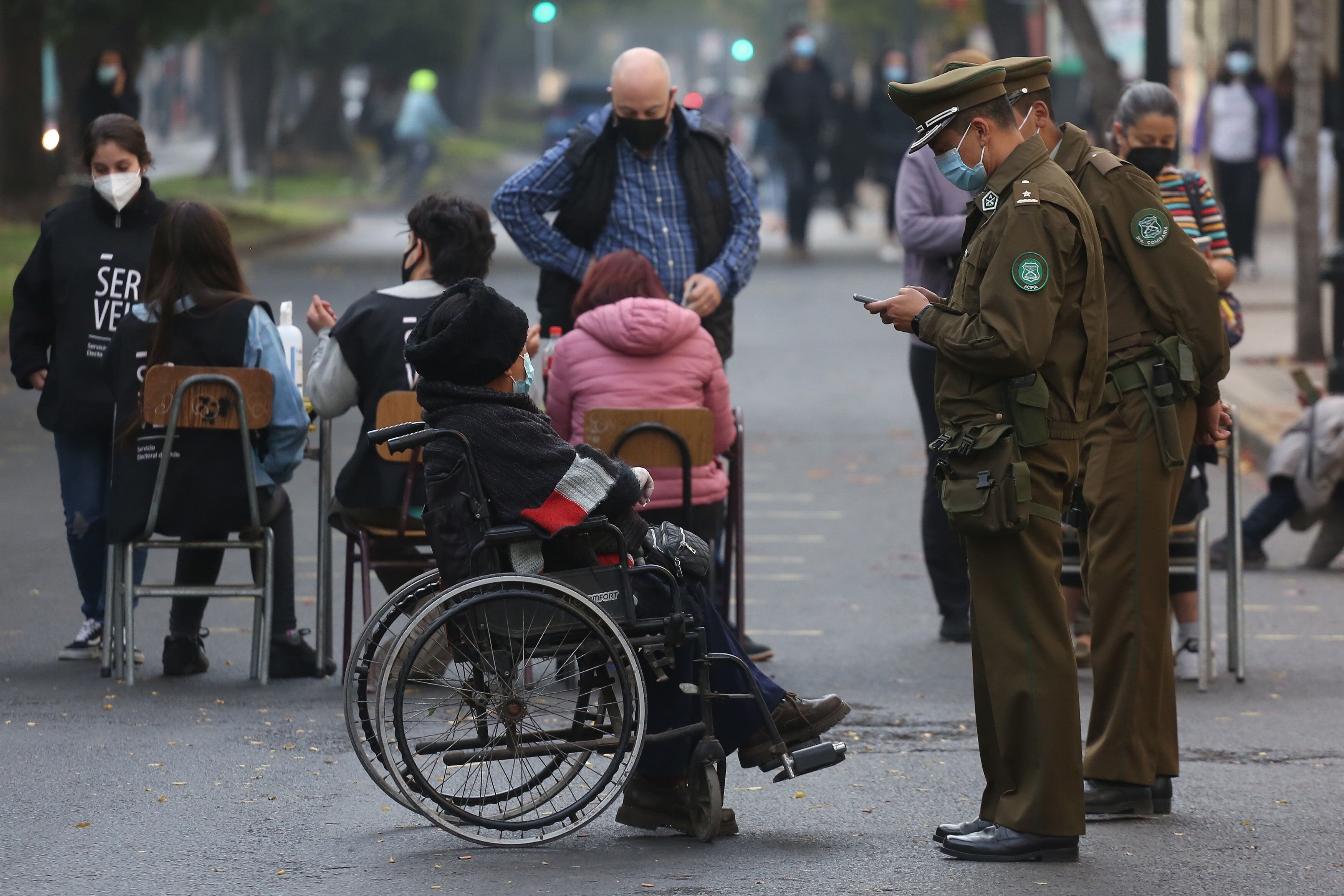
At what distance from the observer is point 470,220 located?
268 inches

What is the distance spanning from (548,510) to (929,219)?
2.88 metres

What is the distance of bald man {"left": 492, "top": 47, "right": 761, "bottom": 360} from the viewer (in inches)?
314

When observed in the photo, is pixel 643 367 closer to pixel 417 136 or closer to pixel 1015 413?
pixel 1015 413

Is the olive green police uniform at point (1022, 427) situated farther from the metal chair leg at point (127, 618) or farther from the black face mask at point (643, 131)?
the metal chair leg at point (127, 618)

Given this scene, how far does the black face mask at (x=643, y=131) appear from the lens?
7.86 meters

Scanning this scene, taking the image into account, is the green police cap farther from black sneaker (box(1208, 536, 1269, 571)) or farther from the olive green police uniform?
black sneaker (box(1208, 536, 1269, 571))

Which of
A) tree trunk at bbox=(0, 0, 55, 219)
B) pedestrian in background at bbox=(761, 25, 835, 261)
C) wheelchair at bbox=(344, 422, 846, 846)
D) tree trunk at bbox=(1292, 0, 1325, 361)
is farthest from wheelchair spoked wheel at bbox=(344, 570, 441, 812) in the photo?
tree trunk at bbox=(0, 0, 55, 219)

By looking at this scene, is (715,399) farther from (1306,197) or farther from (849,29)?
(849,29)

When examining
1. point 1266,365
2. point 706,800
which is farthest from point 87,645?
point 1266,365

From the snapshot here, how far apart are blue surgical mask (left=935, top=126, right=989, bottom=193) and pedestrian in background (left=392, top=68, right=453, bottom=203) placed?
29.8 m

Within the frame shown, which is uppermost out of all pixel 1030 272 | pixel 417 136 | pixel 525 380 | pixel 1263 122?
pixel 417 136

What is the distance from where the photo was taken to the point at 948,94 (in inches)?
191

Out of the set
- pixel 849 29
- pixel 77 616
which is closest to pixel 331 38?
pixel 849 29

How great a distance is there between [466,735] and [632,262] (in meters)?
2.31
